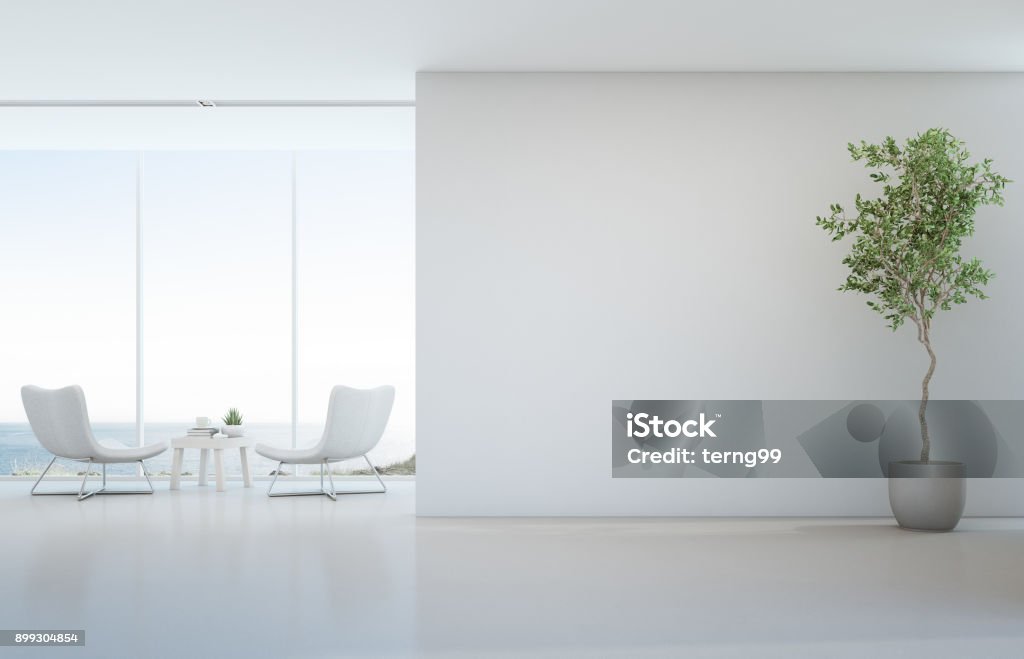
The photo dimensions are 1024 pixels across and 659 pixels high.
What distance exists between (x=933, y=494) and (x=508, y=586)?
3.21m

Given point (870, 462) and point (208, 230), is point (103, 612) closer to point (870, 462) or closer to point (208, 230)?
point (870, 462)

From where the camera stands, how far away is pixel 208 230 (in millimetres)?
14414

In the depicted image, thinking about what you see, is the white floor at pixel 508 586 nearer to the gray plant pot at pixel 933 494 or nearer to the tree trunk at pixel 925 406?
the gray plant pot at pixel 933 494

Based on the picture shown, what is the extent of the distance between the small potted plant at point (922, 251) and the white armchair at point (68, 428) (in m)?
5.94

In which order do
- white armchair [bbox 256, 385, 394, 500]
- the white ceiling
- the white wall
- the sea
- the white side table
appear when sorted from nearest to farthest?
1. the white ceiling
2. the white wall
3. white armchair [bbox 256, 385, 394, 500]
4. the white side table
5. the sea

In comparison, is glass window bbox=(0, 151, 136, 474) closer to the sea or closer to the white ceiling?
the sea

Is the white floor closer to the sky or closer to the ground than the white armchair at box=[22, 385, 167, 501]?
closer to the ground

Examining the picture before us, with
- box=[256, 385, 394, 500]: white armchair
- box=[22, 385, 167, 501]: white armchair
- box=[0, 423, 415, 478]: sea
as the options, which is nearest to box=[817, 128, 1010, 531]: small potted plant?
box=[256, 385, 394, 500]: white armchair

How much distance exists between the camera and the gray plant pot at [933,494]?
5961 millimetres

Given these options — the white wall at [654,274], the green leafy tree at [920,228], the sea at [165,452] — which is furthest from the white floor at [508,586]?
the sea at [165,452]

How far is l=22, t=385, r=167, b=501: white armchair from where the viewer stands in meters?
7.82

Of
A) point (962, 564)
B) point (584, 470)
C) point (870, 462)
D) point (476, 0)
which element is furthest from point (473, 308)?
point (962, 564)

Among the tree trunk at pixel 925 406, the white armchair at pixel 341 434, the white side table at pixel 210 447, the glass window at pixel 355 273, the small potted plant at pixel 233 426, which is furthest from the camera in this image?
the glass window at pixel 355 273

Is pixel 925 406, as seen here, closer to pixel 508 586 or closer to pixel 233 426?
pixel 508 586
